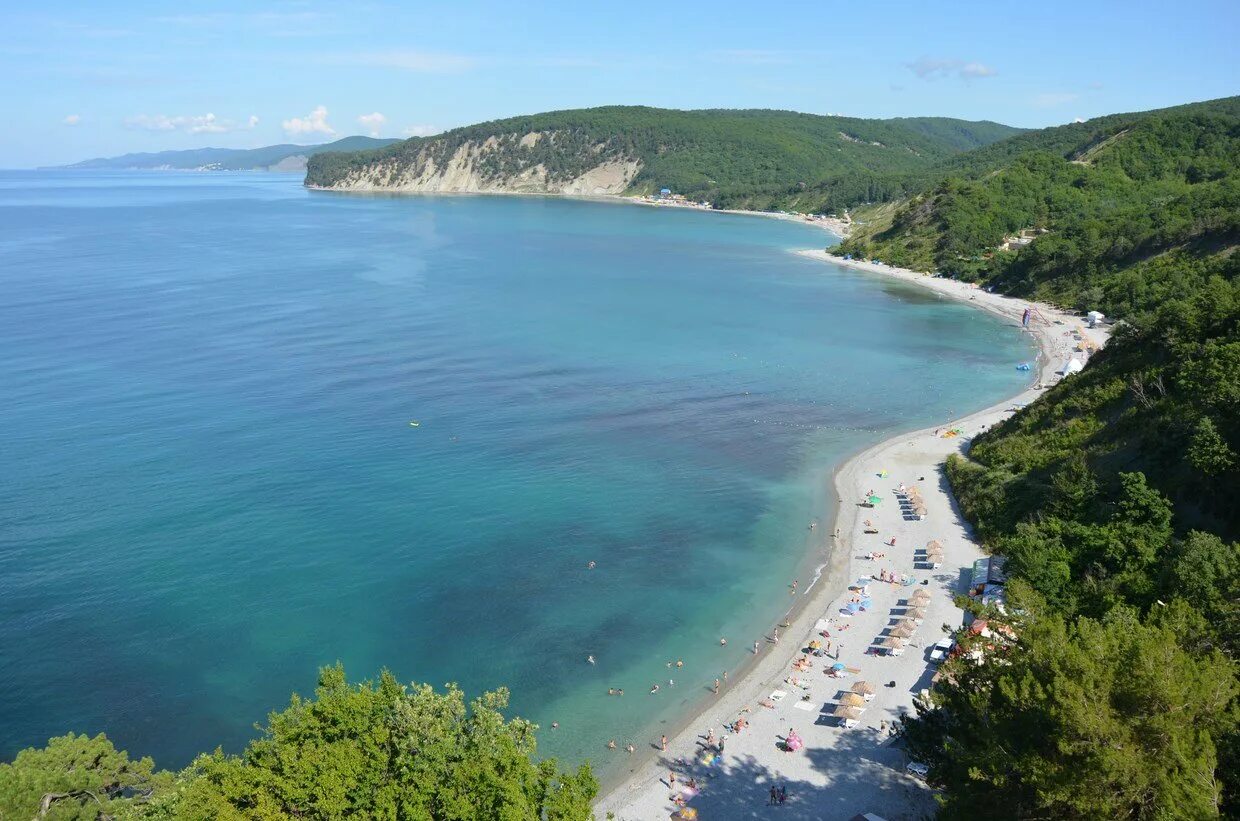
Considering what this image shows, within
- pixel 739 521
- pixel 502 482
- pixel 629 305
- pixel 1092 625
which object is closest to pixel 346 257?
pixel 629 305

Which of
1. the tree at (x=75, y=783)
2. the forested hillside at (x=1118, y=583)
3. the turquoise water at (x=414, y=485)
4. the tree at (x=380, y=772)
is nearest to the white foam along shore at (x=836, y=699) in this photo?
the turquoise water at (x=414, y=485)

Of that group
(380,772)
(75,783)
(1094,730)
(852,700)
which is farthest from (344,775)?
(852,700)

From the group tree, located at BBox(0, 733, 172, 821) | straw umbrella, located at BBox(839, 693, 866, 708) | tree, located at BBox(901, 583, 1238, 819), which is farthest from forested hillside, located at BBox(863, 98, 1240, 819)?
tree, located at BBox(0, 733, 172, 821)

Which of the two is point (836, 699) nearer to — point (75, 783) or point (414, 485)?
point (75, 783)

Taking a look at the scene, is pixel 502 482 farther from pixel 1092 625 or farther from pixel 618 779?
pixel 1092 625

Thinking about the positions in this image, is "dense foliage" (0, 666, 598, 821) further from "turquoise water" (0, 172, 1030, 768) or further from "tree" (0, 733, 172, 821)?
"turquoise water" (0, 172, 1030, 768)
